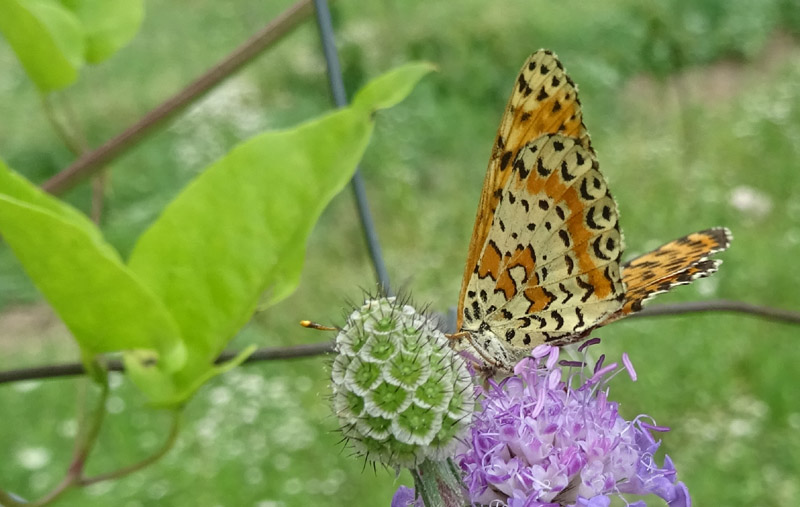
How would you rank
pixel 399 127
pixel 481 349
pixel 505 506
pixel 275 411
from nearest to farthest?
pixel 505 506 < pixel 481 349 < pixel 275 411 < pixel 399 127

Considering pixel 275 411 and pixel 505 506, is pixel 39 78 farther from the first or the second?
pixel 275 411

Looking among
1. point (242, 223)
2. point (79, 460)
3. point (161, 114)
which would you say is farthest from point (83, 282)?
point (161, 114)

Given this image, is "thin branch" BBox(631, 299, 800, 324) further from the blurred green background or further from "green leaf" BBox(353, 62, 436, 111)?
the blurred green background

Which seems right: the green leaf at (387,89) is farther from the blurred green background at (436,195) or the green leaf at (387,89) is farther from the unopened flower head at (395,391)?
the blurred green background at (436,195)

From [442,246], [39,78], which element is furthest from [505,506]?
[442,246]

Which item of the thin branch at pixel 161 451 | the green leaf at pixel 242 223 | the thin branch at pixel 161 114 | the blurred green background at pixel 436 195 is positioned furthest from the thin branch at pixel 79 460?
the blurred green background at pixel 436 195
